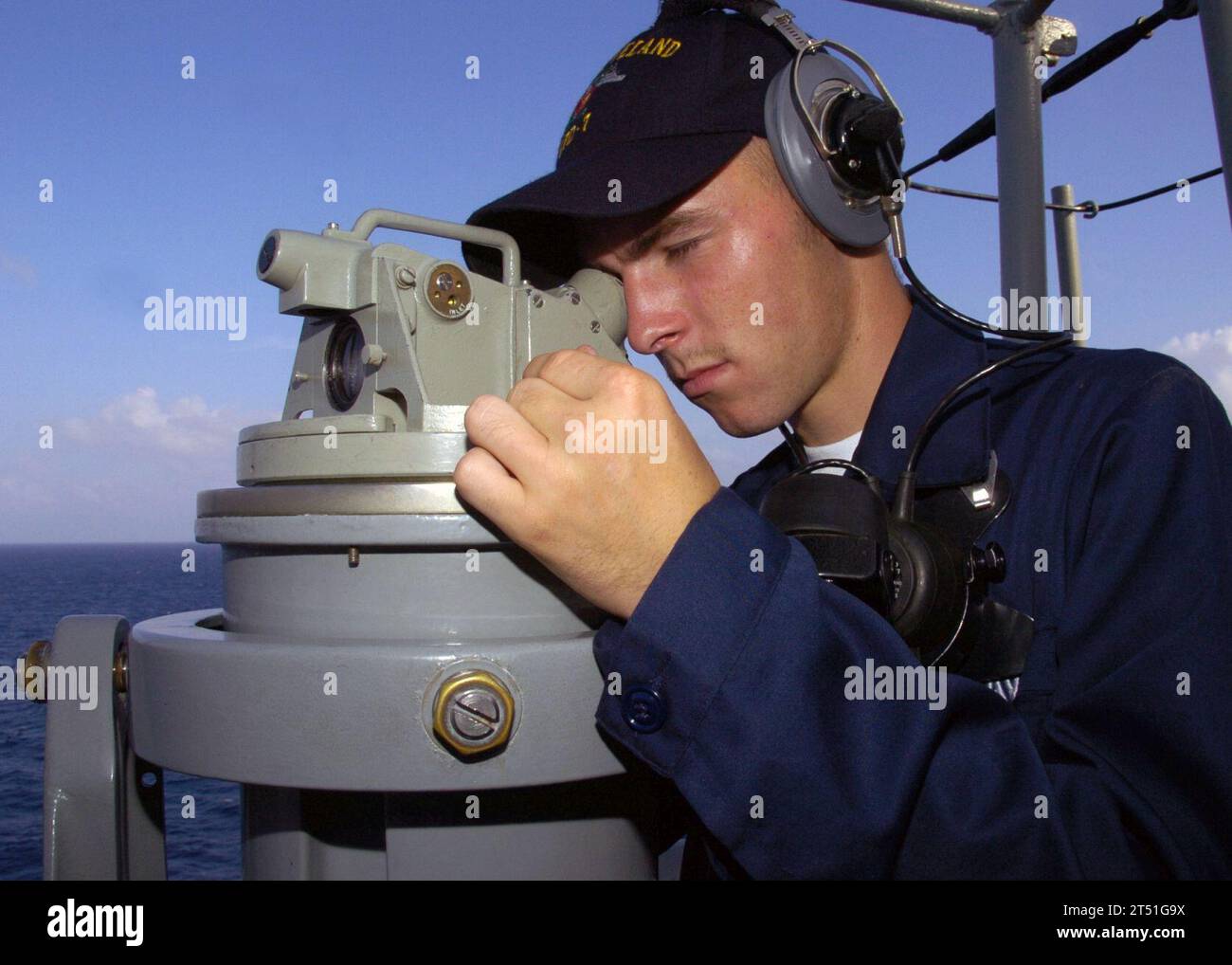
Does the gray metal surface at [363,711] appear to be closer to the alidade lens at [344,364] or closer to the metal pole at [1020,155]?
the alidade lens at [344,364]

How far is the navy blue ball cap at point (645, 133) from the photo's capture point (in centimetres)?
126

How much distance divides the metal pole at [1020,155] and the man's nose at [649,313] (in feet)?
6.59

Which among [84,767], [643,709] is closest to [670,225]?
[643,709]

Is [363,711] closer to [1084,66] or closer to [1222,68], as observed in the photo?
[1222,68]

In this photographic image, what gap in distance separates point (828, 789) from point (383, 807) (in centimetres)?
45

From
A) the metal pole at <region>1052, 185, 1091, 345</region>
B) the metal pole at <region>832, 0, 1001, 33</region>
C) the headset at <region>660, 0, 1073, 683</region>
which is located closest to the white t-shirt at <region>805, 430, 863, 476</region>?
the headset at <region>660, 0, 1073, 683</region>

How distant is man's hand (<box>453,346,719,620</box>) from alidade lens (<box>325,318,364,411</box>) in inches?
10.8

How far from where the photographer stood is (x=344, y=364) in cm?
109

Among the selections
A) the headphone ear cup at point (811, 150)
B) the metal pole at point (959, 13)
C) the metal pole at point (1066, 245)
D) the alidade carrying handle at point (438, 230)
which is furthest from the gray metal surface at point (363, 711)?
the metal pole at point (1066, 245)

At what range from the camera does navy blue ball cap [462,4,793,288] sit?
1264 millimetres

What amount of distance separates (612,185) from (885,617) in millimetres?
693

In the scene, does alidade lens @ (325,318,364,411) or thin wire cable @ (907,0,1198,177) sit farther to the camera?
thin wire cable @ (907,0,1198,177)

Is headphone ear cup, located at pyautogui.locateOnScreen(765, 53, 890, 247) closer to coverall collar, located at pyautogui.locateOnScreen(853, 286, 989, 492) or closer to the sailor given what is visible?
the sailor
